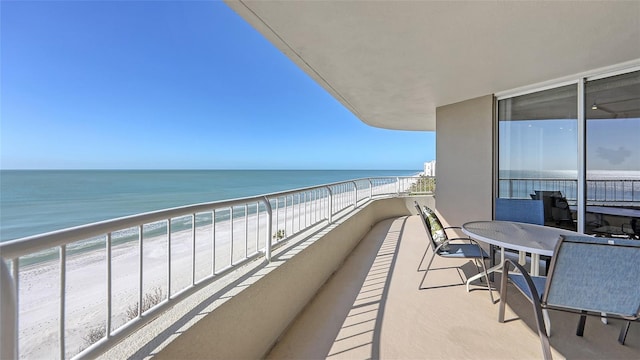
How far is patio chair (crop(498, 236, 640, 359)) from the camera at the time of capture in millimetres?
1378

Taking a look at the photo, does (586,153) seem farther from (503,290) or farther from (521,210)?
(503,290)

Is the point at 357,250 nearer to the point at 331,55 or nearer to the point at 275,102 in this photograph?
the point at 331,55

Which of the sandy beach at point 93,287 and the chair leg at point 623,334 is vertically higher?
the chair leg at point 623,334

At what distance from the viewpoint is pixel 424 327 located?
2.05 metres

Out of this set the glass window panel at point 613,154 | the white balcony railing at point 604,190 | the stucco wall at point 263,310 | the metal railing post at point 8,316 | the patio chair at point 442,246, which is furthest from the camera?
the white balcony railing at point 604,190

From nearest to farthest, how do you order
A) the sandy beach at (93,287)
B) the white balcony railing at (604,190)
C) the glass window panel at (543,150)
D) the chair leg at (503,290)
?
the chair leg at (503,290) < the sandy beach at (93,287) < the white balcony railing at (604,190) < the glass window panel at (543,150)

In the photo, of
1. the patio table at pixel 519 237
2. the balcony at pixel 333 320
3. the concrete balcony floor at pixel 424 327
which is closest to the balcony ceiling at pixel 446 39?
the patio table at pixel 519 237

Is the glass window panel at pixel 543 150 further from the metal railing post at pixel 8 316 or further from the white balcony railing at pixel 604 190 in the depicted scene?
the metal railing post at pixel 8 316

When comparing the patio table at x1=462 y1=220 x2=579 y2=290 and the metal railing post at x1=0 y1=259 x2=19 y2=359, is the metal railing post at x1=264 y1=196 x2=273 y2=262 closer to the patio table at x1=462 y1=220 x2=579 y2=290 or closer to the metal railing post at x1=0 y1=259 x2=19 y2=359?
the metal railing post at x1=0 y1=259 x2=19 y2=359

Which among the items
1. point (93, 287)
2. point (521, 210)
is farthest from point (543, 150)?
point (93, 287)

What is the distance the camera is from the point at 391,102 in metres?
4.52

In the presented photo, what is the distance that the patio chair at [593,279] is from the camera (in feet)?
4.52

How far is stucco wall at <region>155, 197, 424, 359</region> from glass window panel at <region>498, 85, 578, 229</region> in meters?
2.88

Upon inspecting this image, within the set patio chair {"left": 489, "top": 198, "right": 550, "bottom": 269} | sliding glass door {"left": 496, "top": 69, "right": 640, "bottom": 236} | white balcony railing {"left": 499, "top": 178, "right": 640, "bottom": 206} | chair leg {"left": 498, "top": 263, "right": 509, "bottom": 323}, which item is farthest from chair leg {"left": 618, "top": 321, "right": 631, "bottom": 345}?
white balcony railing {"left": 499, "top": 178, "right": 640, "bottom": 206}
